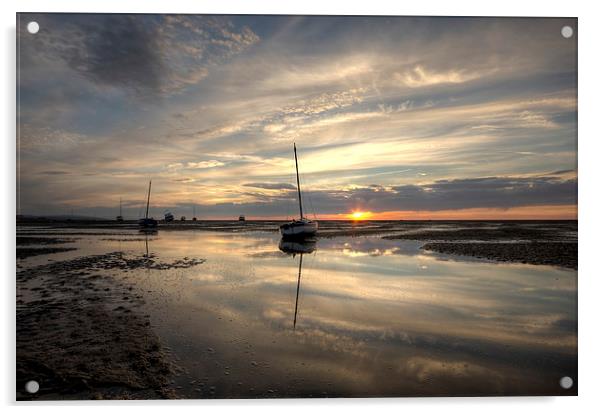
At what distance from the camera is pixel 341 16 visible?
684cm

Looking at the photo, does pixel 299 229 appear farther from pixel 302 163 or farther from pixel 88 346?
pixel 88 346

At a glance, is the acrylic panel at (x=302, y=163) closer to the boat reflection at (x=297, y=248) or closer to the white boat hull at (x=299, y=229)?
the boat reflection at (x=297, y=248)

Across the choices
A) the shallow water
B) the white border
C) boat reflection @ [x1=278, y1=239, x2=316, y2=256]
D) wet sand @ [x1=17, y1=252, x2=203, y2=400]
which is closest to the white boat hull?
boat reflection @ [x1=278, y1=239, x2=316, y2=256]

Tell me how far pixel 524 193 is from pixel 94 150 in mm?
10445

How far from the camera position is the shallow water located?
520 cm

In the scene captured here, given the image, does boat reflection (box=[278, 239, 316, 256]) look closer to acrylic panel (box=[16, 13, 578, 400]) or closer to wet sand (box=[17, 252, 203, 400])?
acrylic panel (box=[16, 13, 578, 400])

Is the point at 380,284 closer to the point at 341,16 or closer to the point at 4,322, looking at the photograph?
the point at 341,16

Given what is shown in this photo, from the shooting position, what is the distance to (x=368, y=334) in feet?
21.9

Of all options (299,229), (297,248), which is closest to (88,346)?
(297,248)

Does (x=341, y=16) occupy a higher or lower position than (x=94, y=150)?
higher

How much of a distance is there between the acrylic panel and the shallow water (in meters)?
0.04

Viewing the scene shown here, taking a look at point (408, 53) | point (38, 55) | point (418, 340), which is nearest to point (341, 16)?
point (408, 53)
